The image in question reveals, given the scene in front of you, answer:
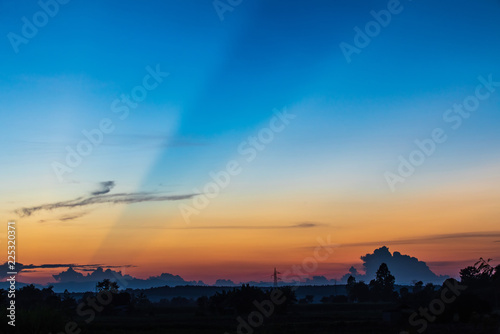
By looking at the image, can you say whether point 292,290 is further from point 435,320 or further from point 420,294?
point 435,320

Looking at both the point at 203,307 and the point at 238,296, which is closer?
the point at 238,296

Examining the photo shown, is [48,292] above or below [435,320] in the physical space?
above

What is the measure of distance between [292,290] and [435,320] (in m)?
64.8

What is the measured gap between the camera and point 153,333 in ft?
200

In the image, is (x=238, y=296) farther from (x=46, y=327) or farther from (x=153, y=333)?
(x=46, y=327)

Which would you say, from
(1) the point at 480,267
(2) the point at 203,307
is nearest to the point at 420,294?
(1) the point at 480,267

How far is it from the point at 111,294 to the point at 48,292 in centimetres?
4732

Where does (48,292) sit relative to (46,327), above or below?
above

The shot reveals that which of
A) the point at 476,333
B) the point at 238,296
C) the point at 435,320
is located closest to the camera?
the point at 476,333

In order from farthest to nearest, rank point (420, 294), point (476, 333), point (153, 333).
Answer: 1. point (420, 294)
2. point (153, 333)
3. point (476, 333)

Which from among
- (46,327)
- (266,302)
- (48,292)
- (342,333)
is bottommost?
(46,327)

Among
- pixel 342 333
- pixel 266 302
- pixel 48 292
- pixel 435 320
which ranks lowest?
pixel 342 333

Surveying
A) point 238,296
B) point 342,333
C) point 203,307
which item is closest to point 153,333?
point 342,333

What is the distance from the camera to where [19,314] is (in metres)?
33.1
